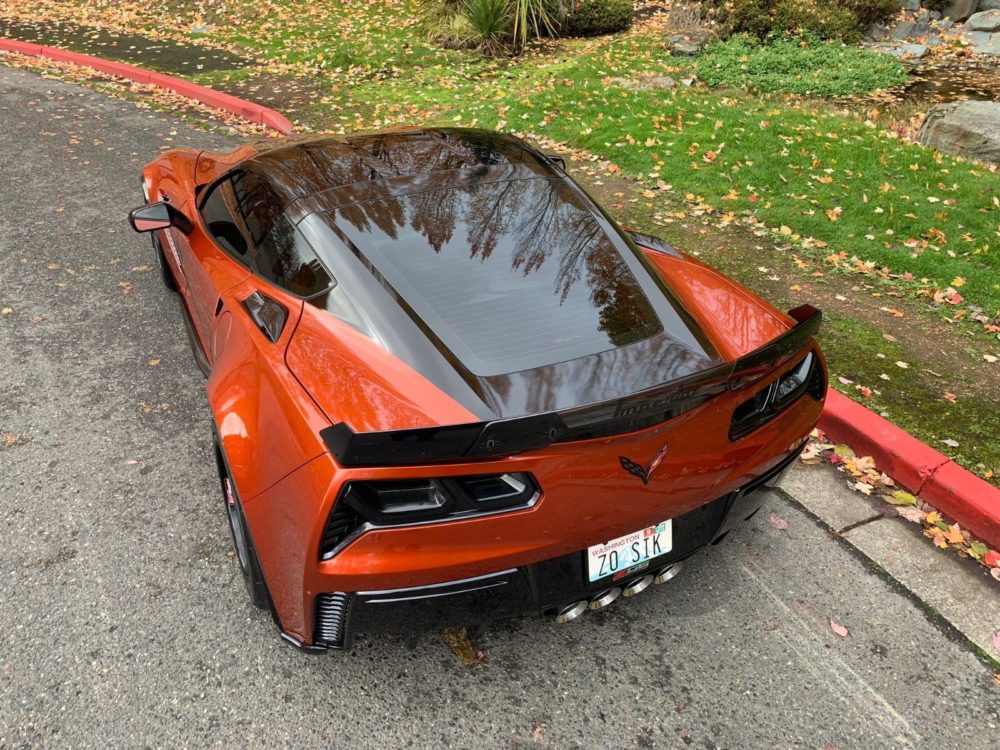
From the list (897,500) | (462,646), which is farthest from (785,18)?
(462,646)

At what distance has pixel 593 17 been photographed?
1183 cm

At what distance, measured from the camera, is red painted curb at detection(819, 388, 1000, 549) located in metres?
3.05

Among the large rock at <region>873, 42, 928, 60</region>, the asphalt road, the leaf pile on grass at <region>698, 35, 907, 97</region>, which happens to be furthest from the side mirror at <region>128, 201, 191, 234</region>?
the large rock at <region>873, 42, 928, 60</region>

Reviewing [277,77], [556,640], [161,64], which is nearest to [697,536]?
[556,640]

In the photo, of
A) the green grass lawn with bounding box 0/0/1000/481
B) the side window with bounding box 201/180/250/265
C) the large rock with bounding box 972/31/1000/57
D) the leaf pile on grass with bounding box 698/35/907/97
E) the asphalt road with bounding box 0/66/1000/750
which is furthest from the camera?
the large rock with bounding box 972/31/1000/57

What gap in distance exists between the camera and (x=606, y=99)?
28.0 feet

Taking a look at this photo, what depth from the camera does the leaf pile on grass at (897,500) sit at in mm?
2994

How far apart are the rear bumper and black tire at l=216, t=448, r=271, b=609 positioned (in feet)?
0.62

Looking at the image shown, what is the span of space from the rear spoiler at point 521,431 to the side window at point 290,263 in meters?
0.72

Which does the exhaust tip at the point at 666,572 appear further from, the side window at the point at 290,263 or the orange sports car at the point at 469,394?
the side window at the point at 290,263

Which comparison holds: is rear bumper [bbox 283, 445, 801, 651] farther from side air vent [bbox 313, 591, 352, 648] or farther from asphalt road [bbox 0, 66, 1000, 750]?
asphalt road [bbox 0, 66, 1000, 750]

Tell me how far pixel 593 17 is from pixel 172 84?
656 cm

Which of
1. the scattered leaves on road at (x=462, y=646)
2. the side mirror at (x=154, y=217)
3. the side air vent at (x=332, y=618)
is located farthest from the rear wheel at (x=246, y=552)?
the side mirror at (x=154, y=217)

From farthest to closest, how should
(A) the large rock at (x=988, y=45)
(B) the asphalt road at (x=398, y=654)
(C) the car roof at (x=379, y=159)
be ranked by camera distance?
(A) the large rock at (x=988, y=45)
(C) the car roof at (x=379, y=159)
(B) the asphalt road at (x=398, y=654)
